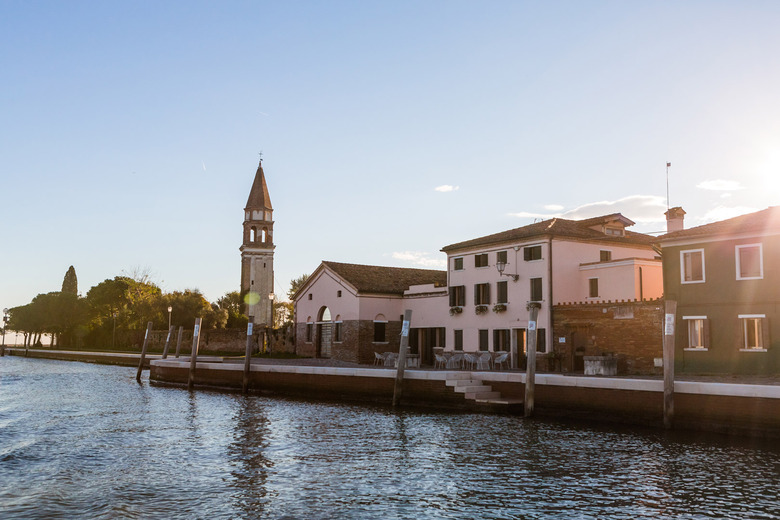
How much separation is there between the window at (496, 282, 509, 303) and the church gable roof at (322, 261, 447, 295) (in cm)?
639

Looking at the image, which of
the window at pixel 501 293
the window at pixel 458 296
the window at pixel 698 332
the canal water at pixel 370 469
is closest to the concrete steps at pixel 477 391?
the canal water at pixel 370 469

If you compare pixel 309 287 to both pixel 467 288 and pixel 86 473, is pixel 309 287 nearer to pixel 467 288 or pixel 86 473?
pixel 467 288

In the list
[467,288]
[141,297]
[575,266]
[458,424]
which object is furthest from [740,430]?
[141,297]

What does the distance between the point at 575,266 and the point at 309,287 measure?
786 inches

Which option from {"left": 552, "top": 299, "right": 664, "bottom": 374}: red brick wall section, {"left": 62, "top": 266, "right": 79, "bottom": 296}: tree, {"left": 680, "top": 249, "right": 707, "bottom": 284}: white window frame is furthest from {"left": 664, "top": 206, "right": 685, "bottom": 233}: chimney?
{"left": 62, "top": 266, "right": 79, "bottom": 296}: tree

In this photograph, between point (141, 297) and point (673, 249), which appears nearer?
point (673, 249)

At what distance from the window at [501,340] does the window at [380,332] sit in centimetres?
879

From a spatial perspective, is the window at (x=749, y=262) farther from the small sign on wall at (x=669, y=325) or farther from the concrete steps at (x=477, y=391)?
A: the concrete steps at (x=477, y=391)

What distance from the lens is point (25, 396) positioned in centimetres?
2992

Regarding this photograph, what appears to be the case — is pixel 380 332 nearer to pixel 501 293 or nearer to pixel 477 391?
pixel 501 293

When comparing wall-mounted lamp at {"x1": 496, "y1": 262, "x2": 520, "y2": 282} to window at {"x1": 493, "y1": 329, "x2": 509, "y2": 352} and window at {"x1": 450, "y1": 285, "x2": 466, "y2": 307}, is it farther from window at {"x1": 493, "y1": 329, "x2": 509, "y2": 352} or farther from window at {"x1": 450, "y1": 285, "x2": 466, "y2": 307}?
window at {"x1": 450, "y1": 285, "x2": 466, "y2": 307}

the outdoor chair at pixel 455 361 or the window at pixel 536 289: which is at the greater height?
the window at pixel 536 289

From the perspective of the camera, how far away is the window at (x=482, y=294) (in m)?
38.1

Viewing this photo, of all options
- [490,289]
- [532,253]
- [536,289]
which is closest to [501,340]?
[490,289]
